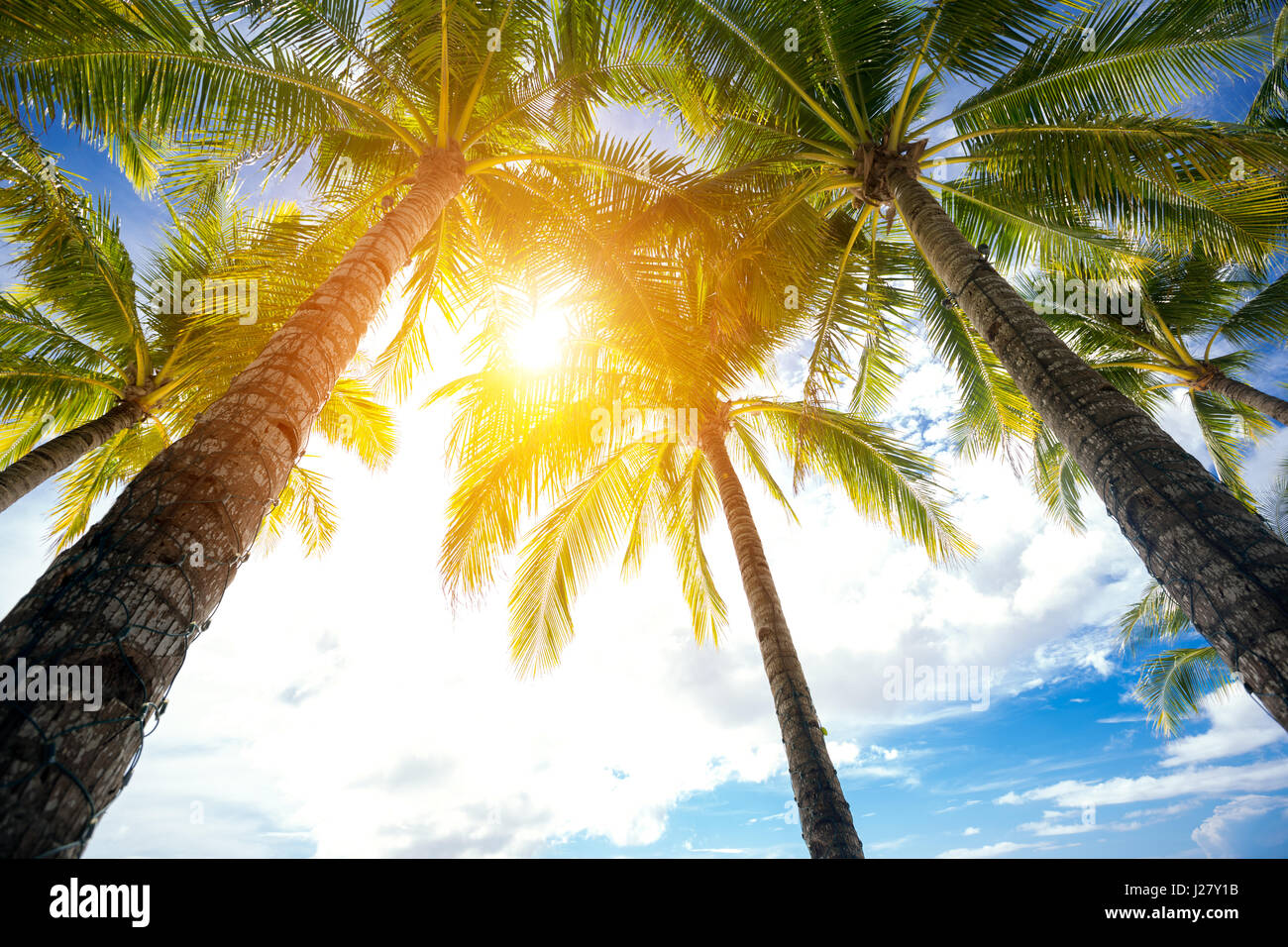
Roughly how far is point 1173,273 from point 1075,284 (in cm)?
476

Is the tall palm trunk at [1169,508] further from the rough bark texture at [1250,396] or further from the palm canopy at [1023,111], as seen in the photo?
the rough bark texture at [1250,396]

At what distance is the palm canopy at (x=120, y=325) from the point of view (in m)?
5.99

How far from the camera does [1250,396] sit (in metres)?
10.0

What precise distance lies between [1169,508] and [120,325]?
11.9 meters

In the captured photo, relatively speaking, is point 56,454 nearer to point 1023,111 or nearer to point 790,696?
point 790,696

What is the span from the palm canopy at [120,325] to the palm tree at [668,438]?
8.35 ft

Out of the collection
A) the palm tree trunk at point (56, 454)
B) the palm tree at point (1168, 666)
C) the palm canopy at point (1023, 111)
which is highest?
the palm canopy at point (1023, 111)

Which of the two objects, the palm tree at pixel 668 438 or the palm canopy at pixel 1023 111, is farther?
the palm tree at pixel 668 438

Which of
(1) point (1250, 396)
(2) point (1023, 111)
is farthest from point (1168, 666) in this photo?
(2) point (1023, 111)

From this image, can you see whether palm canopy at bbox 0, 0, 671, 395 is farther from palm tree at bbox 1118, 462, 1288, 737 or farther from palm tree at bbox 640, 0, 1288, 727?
palm tree at bbox 1118, 462, 1288, 737

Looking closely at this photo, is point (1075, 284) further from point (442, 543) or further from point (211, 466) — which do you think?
point (211, 466)

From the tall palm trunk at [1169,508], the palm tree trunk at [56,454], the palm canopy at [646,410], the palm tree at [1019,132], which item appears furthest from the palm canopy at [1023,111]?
the palm tree trunk at [56,454]
